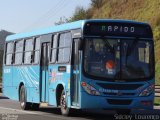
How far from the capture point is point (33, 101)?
74.8 ft

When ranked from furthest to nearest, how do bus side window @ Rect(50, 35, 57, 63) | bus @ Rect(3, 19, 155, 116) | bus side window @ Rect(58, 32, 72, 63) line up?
bus side window @ Rect(50, 35, 57, 63)
bus side window @ Rect(58, 32, 72, 63)
bus @ Rect(3, 19, 155, 116)

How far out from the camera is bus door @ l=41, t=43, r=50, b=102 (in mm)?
21359

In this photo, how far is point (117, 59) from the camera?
58.6 ft

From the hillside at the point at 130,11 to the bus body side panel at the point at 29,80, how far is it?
17.8m

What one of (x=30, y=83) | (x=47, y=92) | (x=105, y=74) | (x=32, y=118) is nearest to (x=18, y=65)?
(x=30, y=83)

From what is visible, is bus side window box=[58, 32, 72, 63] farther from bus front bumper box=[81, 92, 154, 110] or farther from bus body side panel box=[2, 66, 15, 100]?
bus body side panel box=[2, 66, 15, 100]

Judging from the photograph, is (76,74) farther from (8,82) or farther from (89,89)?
(8,82)

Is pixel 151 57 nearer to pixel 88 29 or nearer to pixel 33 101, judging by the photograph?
pixel 88 29

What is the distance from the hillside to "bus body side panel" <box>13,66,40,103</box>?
17835 millimetres

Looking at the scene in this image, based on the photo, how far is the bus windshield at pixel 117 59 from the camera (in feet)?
58.4

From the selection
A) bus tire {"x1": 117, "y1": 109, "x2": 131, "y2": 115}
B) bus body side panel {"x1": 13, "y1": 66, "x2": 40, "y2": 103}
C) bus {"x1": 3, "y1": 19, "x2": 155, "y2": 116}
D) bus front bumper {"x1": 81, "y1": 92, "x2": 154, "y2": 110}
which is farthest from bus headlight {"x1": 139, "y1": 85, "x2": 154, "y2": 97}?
bus body side panel {"x1": 13, "y1": 66, "x2": 40, "y2": 103}

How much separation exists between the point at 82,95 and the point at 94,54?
1288mm

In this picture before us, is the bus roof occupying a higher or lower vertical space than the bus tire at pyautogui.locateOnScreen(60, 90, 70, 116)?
higher

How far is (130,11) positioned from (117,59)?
38.0m
